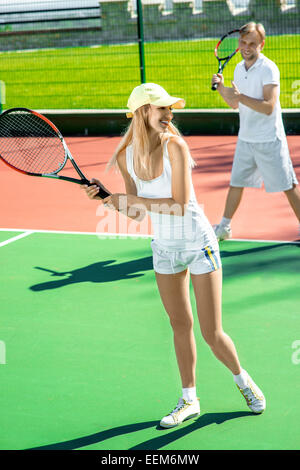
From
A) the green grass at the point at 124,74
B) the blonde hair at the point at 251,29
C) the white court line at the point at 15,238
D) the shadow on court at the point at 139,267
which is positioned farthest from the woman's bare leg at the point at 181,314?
the green grass at the point at 124,74

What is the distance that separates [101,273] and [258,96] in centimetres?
215

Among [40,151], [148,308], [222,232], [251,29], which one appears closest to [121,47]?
→ [222,232]

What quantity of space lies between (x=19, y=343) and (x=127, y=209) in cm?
178

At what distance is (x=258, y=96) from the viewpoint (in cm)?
673

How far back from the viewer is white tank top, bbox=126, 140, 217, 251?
389cm

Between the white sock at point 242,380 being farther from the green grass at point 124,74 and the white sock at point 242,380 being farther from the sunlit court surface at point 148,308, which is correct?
the green grass at point 124,74

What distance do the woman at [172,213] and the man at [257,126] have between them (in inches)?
111

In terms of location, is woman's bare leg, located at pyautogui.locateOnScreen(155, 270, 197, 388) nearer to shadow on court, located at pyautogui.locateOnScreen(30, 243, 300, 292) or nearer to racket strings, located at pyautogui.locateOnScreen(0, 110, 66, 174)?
racket strings, located at pyautogui.locateOnScreen(0, 110, 66, 174)

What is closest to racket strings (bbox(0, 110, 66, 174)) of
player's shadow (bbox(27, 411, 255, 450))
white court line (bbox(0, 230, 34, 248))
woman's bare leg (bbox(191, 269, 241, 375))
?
white court line (bbox(0, 230, 34, 248))

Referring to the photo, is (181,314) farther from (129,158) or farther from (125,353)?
(125,353)

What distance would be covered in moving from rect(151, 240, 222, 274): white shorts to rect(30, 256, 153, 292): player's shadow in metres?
2.58

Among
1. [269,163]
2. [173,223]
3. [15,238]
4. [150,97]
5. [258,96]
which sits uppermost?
[150,97]
